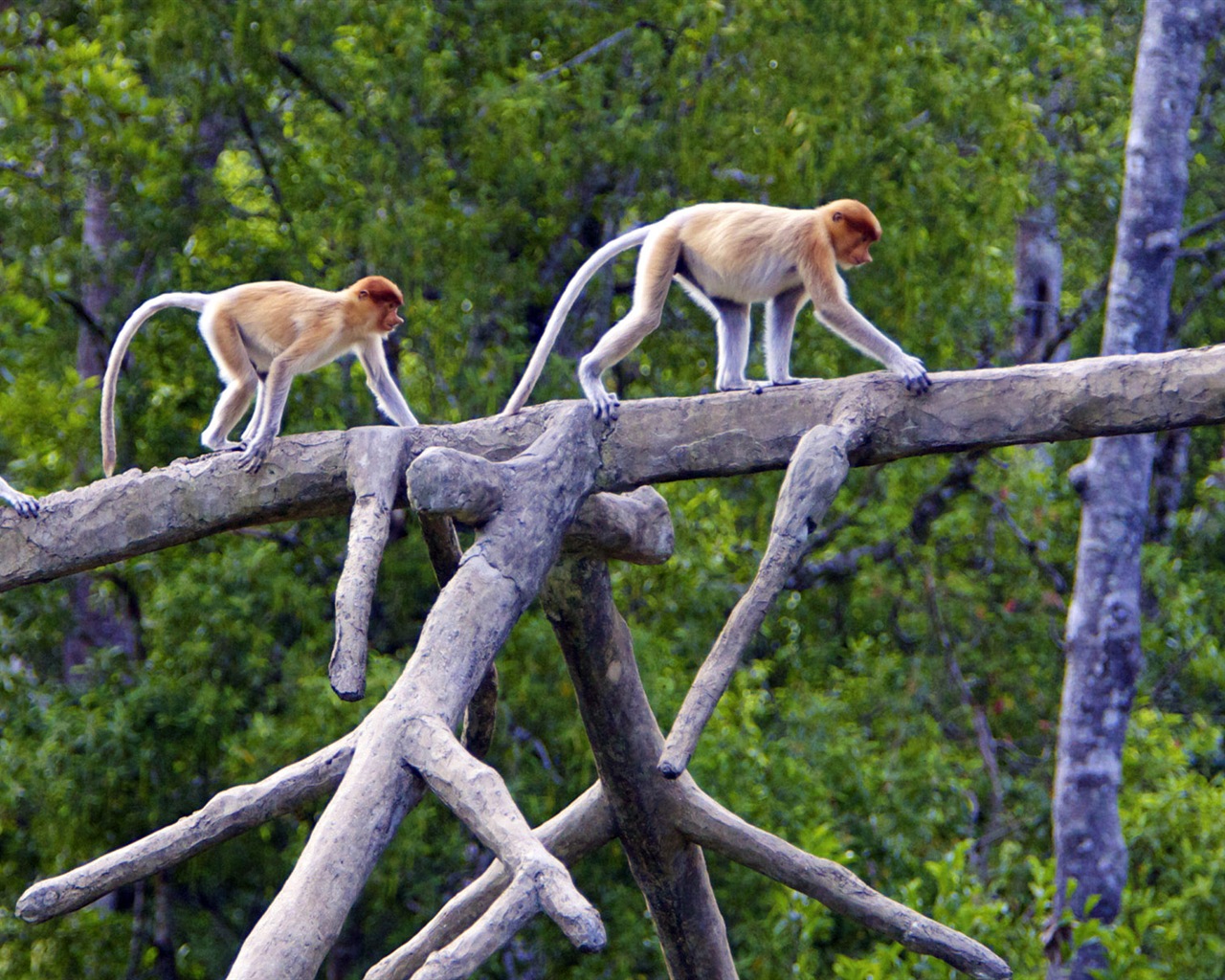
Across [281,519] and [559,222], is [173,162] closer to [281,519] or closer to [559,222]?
→ [559,222]

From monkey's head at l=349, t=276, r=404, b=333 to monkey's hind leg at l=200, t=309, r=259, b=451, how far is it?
1.16 ft

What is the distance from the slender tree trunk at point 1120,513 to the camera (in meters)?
6.35

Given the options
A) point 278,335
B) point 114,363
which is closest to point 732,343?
point 278,335

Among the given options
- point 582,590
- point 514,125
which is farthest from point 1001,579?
point 582,590

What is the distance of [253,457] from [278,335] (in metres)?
0.73

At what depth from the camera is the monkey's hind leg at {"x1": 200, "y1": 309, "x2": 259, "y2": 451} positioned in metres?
3.96

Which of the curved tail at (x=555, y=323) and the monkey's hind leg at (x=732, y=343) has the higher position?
the curved tail at (x=555, y=323)

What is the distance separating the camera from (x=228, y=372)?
401 centimetres

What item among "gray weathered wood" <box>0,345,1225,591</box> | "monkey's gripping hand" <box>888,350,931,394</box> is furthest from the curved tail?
"monkey's gripping hand" <box>888,350,931,394</box>

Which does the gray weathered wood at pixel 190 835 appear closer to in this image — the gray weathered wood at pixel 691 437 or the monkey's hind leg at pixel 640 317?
the gray weathered wood at pixel 691 437

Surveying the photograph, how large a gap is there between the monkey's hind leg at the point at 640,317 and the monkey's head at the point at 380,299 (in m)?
0.60

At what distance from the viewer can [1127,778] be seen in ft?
26.0

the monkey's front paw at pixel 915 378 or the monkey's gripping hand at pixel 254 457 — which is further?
the monkey's gripping hand at pixel 254 457

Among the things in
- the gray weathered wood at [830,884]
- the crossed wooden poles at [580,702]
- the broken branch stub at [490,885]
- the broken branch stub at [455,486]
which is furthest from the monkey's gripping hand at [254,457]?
the gray weathered wood at [830,884]
